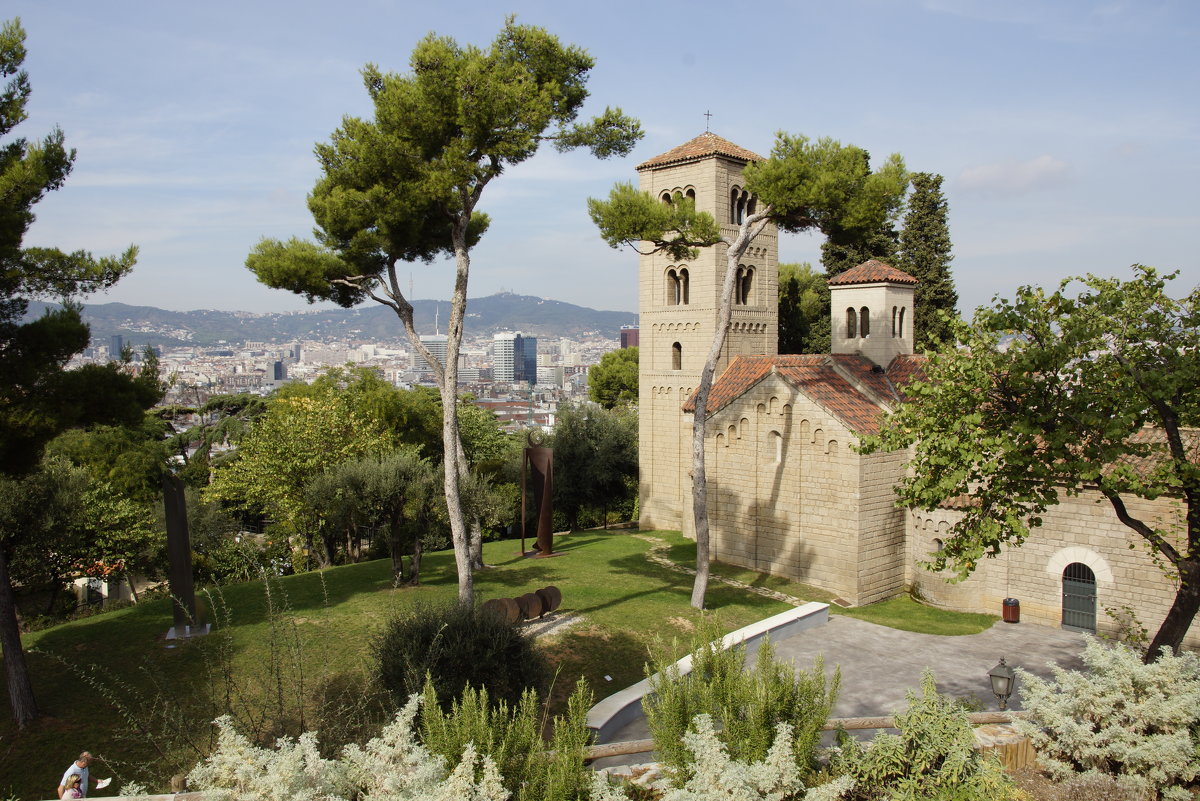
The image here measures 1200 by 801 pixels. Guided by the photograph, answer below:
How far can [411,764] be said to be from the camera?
590 centimetres

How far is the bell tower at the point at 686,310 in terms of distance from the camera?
2600 centimetres

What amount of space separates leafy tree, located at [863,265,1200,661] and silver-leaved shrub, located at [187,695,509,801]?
25.6ft

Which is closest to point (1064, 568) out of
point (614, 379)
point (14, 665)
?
point (14, 665)

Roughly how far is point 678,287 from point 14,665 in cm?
2145

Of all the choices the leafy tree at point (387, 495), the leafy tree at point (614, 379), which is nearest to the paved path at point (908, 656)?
the leafy tree at point (387, 495)

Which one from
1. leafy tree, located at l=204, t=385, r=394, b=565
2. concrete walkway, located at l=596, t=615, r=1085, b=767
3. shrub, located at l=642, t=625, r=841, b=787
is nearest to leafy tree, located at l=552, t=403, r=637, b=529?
leafy tree, located at l=204, t=385, r=394, b=565

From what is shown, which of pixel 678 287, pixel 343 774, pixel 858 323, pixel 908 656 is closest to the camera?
pixel 343 774

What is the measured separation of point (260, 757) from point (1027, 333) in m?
10.8

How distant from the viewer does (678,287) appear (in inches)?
1081

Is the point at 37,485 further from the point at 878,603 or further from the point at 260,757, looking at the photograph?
the point at 878,603

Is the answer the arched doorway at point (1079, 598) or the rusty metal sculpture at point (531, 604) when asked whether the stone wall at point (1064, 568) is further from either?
the rusty metal sculpture at point (531, 604)

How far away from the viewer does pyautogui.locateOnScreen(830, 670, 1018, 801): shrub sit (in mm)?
6441

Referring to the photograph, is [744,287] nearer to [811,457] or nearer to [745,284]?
[745,284]

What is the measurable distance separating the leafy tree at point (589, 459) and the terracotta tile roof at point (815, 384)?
855 centimetres
